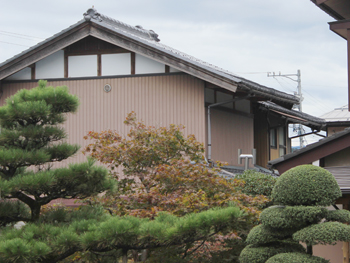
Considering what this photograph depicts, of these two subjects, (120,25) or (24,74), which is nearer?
(24,74)

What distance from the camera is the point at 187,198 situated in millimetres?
9297

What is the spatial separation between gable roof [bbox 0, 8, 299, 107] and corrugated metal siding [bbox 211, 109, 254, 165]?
59.8 inches

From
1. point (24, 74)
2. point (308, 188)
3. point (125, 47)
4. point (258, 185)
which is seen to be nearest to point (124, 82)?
point (125, 47)

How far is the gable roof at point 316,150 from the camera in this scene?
10.4 metres

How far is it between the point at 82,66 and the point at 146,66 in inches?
85.0

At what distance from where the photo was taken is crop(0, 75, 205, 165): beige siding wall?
1516 centimetres

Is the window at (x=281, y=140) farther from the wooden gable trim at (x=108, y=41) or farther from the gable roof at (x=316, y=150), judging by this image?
the gable roof at (x=316, y=150)

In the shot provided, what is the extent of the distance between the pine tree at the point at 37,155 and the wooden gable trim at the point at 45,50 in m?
7.89

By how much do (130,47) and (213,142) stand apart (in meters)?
3.90

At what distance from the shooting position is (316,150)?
1073cm

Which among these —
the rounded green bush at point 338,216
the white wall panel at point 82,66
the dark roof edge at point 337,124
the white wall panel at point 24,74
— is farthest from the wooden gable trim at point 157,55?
the dark roof edge at point 337,124

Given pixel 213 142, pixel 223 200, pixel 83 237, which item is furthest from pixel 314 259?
pixel 213 142

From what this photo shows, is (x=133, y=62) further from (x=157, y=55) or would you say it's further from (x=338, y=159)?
(x=338, y=159)

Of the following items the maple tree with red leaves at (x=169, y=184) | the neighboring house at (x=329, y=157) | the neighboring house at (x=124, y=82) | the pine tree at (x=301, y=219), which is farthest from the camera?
the neighboring house at (x=124, y=82)
